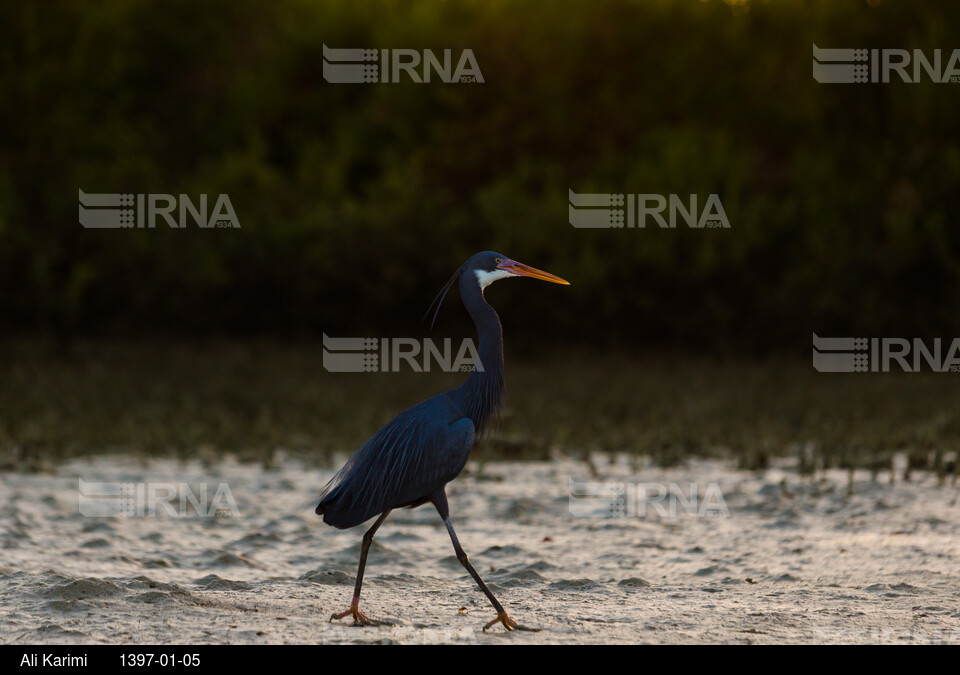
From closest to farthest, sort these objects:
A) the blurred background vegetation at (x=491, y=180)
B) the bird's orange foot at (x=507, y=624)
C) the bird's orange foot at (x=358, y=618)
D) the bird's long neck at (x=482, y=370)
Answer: the bird's orange foot at (x=507, y=624), the bird's orange foot at (x=358, y=618), the bird's long neck at (x=482, y=370), the blurred background vegetation at (x=491, y=180)

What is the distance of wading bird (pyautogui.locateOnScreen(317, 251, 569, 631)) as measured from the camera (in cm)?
629

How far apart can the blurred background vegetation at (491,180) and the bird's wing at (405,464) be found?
15065 millimetres

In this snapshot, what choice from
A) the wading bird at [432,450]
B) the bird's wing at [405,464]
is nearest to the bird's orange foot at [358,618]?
the wading bird at [432,450]

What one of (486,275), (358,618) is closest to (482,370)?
(486,275)

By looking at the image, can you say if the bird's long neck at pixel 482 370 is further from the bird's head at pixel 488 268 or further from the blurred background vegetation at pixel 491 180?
the blurred background vegetation at pixel 491 180

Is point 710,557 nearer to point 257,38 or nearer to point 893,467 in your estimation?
point 893,467

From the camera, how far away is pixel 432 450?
248 inches

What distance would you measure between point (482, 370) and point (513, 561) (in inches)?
94.6

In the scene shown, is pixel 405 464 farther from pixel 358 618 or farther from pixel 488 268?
pixel 488 268

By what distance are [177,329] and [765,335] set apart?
13.6 m

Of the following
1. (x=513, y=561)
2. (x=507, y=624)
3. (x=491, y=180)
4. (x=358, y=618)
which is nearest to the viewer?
(x=507, y=624)

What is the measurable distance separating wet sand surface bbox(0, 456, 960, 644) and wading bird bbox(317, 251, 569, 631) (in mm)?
537

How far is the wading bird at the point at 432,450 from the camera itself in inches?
248

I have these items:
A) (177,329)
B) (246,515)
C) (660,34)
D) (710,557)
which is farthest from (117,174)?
(710,557)
